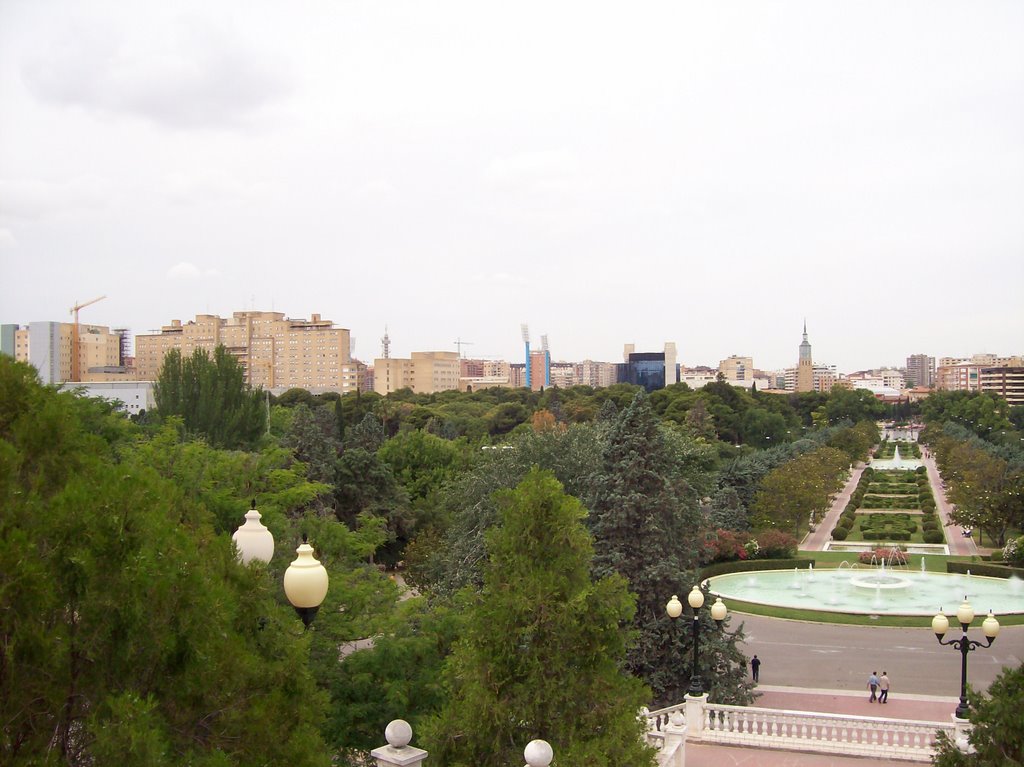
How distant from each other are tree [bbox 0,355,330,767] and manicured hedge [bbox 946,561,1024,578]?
117ft

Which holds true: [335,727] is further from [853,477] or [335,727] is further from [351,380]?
[351,380]

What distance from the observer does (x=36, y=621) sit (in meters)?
4.45

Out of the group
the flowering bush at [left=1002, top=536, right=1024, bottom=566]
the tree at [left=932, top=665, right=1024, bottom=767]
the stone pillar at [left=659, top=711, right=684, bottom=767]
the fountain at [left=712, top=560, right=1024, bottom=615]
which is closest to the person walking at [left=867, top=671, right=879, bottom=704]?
the stone pillar at [left=659, top=711, right=684, bottom=767]

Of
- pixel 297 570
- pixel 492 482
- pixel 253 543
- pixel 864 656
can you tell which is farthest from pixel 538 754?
pixel 864 656

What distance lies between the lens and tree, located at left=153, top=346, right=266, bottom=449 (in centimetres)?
4553

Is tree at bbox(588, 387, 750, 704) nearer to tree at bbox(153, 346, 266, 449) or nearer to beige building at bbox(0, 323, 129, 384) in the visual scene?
tree at bbox(153, 346, 266, 449)

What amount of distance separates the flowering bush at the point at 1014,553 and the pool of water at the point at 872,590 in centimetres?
242

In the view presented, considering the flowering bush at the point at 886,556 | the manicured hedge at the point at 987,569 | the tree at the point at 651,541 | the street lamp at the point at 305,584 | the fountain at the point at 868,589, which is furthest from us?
the flowering bush at the point at 886,556

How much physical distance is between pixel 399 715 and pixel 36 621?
9.54 metres

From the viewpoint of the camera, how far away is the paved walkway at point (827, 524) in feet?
144

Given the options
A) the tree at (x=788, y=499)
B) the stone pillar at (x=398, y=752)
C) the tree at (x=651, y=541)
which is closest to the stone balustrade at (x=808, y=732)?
the tree at (x=651, y=541)

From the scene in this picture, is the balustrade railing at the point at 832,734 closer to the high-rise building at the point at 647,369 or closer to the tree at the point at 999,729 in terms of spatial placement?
the tree at the point at 999,729

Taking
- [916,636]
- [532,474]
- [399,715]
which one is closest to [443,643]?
[399,715]

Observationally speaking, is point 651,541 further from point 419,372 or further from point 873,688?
point 419,372
